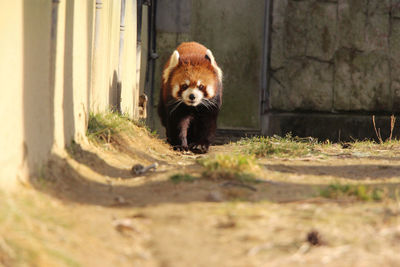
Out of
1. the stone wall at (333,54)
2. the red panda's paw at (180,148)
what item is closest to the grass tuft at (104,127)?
the red panda's paw at (180,148)

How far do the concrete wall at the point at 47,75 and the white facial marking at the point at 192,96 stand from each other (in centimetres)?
101

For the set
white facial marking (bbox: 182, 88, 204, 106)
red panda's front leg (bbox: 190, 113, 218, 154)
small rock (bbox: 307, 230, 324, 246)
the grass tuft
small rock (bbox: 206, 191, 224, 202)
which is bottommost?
red panda's front leg (bbox: 190, 113, 218, 154)

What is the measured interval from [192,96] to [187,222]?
13.5 ft

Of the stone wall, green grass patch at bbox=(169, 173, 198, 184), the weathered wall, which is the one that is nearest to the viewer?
green grass patch at bbox=(169, 173, 198, 184)

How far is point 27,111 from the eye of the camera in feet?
11.1

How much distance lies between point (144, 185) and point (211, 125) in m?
3.22

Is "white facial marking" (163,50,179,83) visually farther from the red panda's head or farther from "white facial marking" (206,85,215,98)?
"white facial marking" (206,85,215,98)

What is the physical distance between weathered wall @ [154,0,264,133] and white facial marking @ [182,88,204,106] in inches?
96.8

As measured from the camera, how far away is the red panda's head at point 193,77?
7.14 m

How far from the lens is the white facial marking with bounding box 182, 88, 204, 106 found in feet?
22.8

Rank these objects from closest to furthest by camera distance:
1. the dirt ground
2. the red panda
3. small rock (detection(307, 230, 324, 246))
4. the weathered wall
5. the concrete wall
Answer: the dirt ground, small rock (detection(307, 230, 324, 246)), the concrete wall, the red panda, the weathered wall

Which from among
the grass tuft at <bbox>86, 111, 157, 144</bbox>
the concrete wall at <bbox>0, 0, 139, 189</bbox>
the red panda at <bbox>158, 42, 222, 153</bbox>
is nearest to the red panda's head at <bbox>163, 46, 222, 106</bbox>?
the red panda at <bbox>158, 42, 222, 153</bbox>

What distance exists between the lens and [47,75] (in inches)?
152

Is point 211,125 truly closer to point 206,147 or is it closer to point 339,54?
point 206,147
